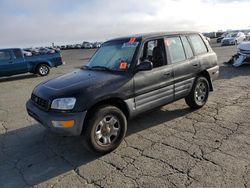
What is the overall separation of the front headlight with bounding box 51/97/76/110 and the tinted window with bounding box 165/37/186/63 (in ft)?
7.64

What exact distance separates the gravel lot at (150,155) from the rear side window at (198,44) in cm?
140

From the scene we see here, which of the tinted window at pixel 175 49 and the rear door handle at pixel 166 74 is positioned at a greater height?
the tinted window at pixel 175 49

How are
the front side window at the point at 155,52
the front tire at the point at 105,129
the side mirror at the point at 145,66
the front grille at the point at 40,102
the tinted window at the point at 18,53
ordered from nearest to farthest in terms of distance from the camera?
the front tire at the point at 105,129 → the front grille at the point at 40,102 → the side mirror at the point at 145,66 → the front side window at the point at 155,52 → the tinted window at the point at 18,53

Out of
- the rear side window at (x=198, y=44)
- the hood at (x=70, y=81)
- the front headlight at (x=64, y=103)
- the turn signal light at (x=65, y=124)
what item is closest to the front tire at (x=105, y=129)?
the turn signal light at (x=65, y=124)

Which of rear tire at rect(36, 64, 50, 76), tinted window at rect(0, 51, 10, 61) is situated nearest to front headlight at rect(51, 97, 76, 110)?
tinted window at rect(0, 51, 10, 61)

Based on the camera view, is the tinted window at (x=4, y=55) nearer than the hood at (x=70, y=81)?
No

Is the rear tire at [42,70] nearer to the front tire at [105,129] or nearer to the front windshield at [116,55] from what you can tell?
the front windshield at [116,55]

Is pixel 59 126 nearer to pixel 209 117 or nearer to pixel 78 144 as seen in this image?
pixel 78 144

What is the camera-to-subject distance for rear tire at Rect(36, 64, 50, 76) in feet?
44.8

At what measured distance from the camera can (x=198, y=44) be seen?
570 cm

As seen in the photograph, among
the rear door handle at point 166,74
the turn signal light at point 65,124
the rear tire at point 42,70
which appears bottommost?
the rear tire at point 42,70

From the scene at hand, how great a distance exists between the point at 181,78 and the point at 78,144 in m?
2.46

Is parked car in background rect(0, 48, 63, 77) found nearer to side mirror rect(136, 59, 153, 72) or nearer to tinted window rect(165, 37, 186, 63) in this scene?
tinted window rect(165, 37, 186, 63)

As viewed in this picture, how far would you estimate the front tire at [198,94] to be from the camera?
5.49 meters
